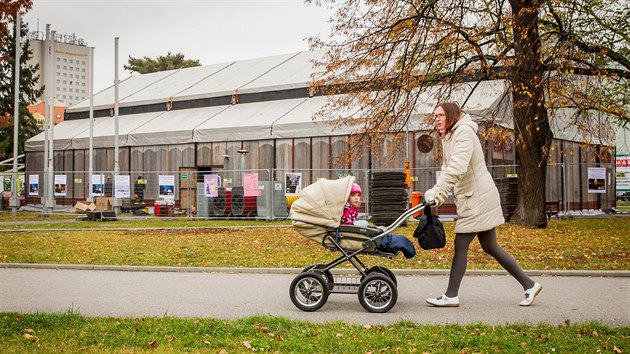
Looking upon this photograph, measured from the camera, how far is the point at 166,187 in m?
32.2

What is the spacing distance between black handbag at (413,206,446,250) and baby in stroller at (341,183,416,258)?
0.15m

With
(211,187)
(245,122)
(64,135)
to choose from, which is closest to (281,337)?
(211,187)

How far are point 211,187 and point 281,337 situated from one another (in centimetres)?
2249

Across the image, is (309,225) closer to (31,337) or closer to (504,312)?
(504,312)

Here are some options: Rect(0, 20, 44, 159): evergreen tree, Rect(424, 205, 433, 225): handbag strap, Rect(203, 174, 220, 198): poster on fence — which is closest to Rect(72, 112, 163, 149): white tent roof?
Rect(0, 20, 44, 159): evergreen tree

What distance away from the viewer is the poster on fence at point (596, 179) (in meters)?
31.2

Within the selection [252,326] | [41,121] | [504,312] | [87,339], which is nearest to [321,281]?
[252,326]

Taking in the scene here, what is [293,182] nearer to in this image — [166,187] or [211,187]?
[211,187]

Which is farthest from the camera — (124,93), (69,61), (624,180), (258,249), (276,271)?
(624,180)

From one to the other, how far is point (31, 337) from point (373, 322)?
3.15 m

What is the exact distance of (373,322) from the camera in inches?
273

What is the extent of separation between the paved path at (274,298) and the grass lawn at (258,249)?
129 cm

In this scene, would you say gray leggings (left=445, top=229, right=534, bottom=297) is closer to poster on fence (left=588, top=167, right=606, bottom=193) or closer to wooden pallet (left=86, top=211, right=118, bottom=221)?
wooden pallet (left=86, top=211, right=118, bottom=221)

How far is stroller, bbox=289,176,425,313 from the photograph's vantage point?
7.53m
